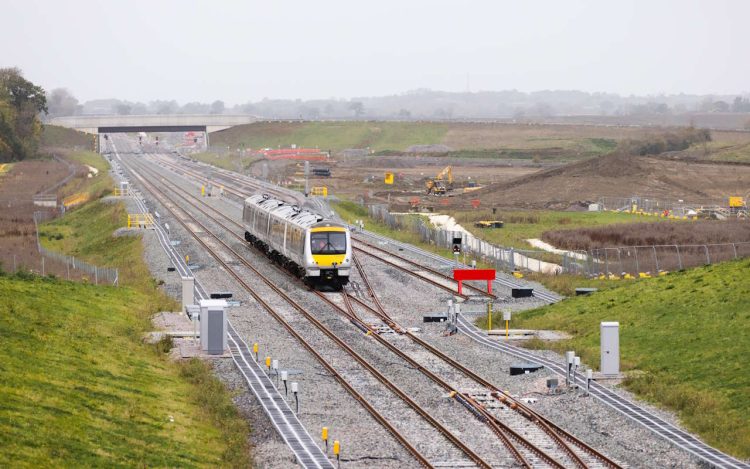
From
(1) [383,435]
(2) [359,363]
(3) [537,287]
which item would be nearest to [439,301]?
(3) [537,287]

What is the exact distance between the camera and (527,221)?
8631 centimetres

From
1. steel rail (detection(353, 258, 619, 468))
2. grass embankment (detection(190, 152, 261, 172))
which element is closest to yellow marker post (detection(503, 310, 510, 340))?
steel rail (detection(353, 258, 619, 468))

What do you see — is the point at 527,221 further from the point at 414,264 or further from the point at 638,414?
the point at 638,414

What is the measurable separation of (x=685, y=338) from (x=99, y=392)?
53.1 ft

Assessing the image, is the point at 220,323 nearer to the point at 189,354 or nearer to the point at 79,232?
the point at 189,354

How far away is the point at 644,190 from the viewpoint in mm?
107188

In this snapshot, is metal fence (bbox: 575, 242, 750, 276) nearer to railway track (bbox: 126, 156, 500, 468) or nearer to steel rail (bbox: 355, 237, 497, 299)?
steel rail (bbox: 355, 237, 497, 299)

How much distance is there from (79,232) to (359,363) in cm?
5469

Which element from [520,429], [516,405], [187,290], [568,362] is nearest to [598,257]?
[187,290]

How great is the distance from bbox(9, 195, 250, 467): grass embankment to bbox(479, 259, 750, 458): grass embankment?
9.95 m

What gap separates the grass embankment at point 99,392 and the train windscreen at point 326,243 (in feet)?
25.3

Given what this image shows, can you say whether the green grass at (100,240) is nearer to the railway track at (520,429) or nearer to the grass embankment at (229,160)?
the railway track at (520,429)

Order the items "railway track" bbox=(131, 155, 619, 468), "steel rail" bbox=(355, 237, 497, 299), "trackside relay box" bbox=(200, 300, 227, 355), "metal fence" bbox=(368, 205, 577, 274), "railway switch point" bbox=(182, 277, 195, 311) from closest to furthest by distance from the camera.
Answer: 1. "railway track" bbox=(131, 155, 619, 468)
2. "trackside relay box" bbox=(200, 300, 227, 355)
3. "railway switch point" bbox=(182, 277, 195, 311)
4. "steel rail" bbox=(355, 237, 497, 299)
5. "metal fence" bbox=(368, 205, 577, 274)

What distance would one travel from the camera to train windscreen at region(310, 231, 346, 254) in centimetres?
4684
